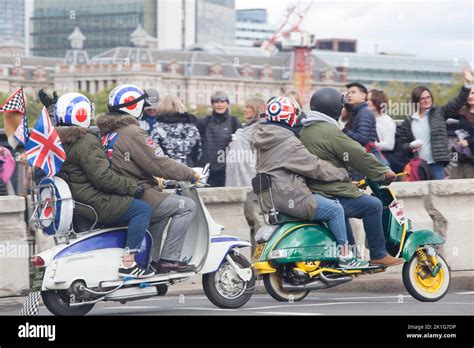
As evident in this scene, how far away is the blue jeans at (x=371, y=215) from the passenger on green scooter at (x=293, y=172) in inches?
5.6

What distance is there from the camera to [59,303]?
10055mm

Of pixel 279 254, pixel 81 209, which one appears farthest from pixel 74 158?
pixel 279 254

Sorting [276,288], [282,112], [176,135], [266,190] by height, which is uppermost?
[282,112]

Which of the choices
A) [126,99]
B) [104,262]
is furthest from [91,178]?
[126,99]

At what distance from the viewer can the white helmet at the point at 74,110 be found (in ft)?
34.0

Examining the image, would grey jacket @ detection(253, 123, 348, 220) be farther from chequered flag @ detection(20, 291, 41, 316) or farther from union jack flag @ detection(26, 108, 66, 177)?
chequered flag @ detection(20, 291, 41, 316)

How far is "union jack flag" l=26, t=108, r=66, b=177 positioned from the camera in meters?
9.96

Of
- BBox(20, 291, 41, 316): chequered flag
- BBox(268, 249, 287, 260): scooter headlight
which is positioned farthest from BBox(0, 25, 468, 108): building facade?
BBox(20, 291, 41, 316): chequered flag

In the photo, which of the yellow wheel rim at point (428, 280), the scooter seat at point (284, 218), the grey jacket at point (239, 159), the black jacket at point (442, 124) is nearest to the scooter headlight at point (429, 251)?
the yellow wheel rim at point (428, 280)

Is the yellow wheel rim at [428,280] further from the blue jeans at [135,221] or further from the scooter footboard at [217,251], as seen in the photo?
the blue jeans at [135,221]

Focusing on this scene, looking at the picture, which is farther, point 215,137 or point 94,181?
point 215,137

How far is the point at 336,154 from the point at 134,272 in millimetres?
2043

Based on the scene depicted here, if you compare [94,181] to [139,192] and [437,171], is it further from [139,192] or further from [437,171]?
[437,171]
